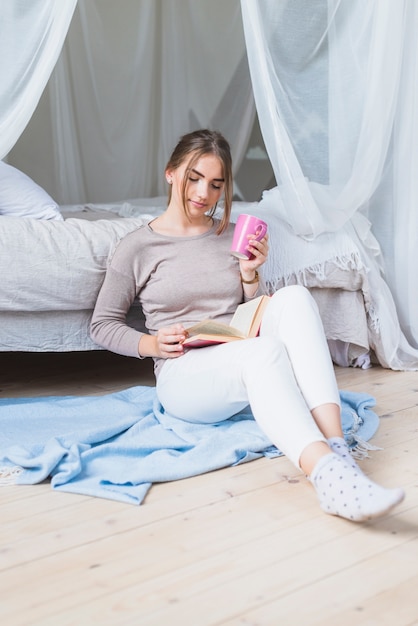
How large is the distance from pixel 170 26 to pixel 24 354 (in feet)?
5.88

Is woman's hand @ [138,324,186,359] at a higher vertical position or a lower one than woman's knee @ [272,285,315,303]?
lower

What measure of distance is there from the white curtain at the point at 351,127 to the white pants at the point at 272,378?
2.35 ft

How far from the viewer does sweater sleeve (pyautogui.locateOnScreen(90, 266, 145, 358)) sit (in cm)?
216

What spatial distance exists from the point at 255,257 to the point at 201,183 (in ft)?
→ 0.74

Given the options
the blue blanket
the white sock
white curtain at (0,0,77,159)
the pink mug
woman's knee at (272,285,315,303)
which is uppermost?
white curtain at (0,0,77,159)

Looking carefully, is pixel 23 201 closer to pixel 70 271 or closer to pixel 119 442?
pixel 70 271

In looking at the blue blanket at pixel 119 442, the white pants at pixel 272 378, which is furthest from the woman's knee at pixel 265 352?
the blue blanket at pixel 119 442

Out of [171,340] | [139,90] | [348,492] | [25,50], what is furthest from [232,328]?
[139,90]

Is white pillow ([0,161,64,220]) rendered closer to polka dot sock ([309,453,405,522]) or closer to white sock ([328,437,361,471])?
white sock ([328,437,361,471])

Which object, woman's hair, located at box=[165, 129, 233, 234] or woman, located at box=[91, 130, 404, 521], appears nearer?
woman, located at box=[91, 130, 404, 521]

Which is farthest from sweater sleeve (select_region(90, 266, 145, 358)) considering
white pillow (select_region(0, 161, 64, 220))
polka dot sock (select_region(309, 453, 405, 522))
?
polka dot sock (select_region(309, 453, 405, 522))

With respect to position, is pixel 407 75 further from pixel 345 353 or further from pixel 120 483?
pixel 120 483

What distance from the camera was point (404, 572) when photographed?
141 cm

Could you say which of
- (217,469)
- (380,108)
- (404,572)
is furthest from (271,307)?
(380,108)
